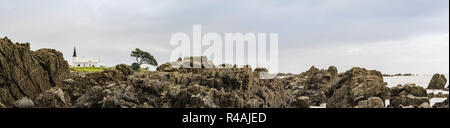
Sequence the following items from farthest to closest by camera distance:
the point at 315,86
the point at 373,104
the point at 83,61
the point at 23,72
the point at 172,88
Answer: the point at 83,61 → the point at 315,86 → the point at 23,72 → the point at 172,88 → the point at 373,104

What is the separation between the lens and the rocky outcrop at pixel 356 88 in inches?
2205

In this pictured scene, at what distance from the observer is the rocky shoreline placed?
51844 mm

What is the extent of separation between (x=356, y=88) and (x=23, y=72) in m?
44.5

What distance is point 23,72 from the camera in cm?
6662

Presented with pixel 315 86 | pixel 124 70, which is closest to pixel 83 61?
pixel 124 70

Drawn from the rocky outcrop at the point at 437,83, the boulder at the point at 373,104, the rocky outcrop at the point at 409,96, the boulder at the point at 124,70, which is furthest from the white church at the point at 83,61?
the boulder at the point at 373,104

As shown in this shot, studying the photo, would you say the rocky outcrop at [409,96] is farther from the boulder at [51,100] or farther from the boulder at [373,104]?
the boulder at [51,100]

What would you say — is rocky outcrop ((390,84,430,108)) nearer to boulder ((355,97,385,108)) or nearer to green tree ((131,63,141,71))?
boulder ((355,97,385,108))

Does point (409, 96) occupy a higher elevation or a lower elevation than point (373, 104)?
higher

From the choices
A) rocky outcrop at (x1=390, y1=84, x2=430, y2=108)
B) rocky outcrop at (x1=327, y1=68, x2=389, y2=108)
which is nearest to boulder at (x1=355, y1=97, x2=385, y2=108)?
rocky outcrop at (x1=390, y1=84, x2=430, y2=108)

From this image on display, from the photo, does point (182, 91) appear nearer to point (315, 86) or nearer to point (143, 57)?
point (315, 86)
